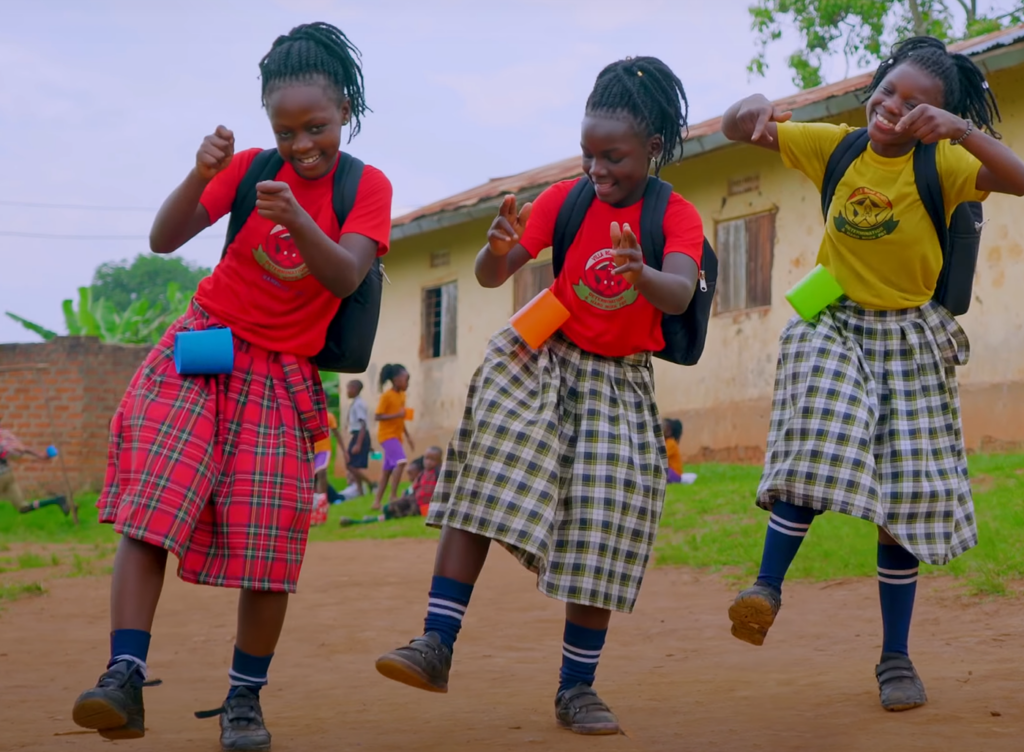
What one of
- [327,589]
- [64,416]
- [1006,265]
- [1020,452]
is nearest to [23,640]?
[327,589]

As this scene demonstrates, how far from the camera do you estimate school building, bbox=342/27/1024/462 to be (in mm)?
12109

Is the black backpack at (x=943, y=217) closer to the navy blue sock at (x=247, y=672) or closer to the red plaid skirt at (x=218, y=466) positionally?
the red plaid skirt at (x=218, y=466)

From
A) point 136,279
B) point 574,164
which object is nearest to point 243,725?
point 574,164

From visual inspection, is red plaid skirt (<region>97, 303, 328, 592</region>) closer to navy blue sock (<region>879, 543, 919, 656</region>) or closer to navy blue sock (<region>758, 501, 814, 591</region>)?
navy blue sock (<region>758, 501, 814, 591</region>)

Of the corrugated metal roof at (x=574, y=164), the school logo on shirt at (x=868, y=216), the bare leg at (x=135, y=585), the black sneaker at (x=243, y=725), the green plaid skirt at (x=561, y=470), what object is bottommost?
the black sneaker at (x=243, y=725)

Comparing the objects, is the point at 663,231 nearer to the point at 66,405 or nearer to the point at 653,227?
the point at 653,227

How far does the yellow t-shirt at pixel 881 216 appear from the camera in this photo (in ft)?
13.3

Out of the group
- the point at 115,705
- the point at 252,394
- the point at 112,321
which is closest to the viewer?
the point at 115,705

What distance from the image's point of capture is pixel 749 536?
882 centimetres

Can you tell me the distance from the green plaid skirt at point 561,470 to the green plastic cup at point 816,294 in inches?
24.0

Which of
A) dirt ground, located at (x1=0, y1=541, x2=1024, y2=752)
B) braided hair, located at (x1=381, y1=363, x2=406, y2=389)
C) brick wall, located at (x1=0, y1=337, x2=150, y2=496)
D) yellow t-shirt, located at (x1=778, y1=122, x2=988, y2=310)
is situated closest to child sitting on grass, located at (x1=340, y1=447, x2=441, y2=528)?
braided hair, located at (x1=381, y1=363, x2=406, y2=389)

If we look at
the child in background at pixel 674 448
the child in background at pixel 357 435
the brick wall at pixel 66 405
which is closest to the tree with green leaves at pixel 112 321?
the brick wall at pixel 66 405

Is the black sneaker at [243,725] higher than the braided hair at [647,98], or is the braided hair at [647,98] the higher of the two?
the braided hair at [647,98]

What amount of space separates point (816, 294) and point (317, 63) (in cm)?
171
